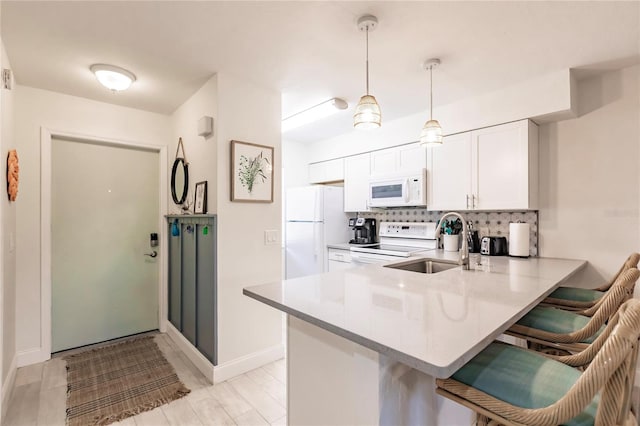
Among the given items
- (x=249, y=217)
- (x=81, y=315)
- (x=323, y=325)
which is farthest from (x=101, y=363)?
(x=323, y=325)

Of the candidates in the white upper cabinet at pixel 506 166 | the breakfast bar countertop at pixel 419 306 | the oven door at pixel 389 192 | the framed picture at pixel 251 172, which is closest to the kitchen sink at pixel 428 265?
the breakfast bar countertop at pixel 419 306

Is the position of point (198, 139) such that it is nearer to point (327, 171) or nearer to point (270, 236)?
point (270, 236)

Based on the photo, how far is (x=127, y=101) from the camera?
3047mm

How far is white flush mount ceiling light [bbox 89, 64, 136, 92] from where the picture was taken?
2316 millimetres

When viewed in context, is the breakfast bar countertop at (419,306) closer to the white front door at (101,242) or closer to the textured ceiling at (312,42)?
the textured ceiling at (312,42)

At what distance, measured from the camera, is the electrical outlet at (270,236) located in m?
2.70

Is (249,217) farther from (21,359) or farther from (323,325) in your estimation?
(21,359)

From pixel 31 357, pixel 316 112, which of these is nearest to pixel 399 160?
pixel 316 112

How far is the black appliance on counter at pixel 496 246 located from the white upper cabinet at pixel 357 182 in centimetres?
149

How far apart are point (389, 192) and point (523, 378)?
2746mm

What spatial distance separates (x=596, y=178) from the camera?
2.50 meters

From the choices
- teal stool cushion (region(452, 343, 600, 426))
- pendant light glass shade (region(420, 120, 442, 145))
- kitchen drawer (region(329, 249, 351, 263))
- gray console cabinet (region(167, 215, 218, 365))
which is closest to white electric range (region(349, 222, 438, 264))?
kitchen drawer (region(329, 249, 351, 263))

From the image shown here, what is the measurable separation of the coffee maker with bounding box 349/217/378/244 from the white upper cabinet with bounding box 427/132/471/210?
1.02 metres

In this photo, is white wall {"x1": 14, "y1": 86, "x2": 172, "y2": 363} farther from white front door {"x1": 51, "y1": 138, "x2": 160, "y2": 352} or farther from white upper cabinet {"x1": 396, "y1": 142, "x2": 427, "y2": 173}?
white upper cabinet {"x1": 396, "y1": 142, "x2": 427, "y2": 173}
